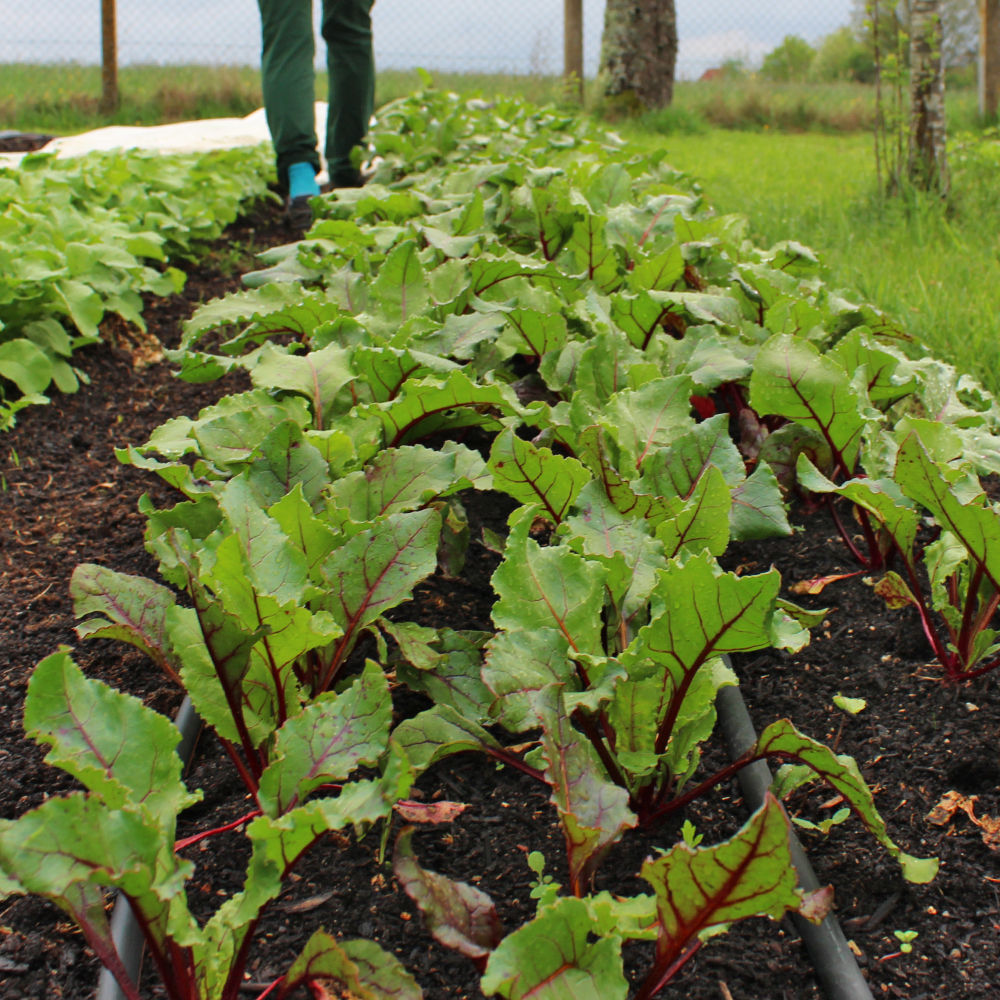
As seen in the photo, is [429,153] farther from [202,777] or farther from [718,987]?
[718,987]

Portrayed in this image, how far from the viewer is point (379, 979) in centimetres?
80

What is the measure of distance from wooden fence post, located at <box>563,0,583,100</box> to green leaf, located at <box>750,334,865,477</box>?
9803 millimetres

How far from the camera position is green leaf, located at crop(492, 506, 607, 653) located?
1076 millimetres

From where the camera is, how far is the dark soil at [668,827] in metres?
0.93

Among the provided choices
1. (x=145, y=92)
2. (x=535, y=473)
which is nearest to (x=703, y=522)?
(x=535, y=473)

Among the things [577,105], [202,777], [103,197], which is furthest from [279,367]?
[577,105]

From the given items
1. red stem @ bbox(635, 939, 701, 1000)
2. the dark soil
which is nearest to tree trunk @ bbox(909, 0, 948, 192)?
the dark soil

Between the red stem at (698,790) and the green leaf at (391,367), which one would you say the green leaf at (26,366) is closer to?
the green leaf at (391,367)

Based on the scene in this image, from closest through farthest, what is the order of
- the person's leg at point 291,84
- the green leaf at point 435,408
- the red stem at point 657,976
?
the red stem at point 657,976 → the green leaf at point 435,408 → the person's leg at point 291,84

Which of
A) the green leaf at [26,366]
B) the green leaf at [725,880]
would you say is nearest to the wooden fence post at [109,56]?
the green leaf at [26,366]

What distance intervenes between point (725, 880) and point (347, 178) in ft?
15.6

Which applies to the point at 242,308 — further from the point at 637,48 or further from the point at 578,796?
the point at 637,48

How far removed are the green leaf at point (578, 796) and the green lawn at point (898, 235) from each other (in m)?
1.91

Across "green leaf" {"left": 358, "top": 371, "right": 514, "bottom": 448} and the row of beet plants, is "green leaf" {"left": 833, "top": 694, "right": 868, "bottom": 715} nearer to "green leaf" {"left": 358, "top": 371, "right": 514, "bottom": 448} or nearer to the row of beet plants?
the row of beet plants
